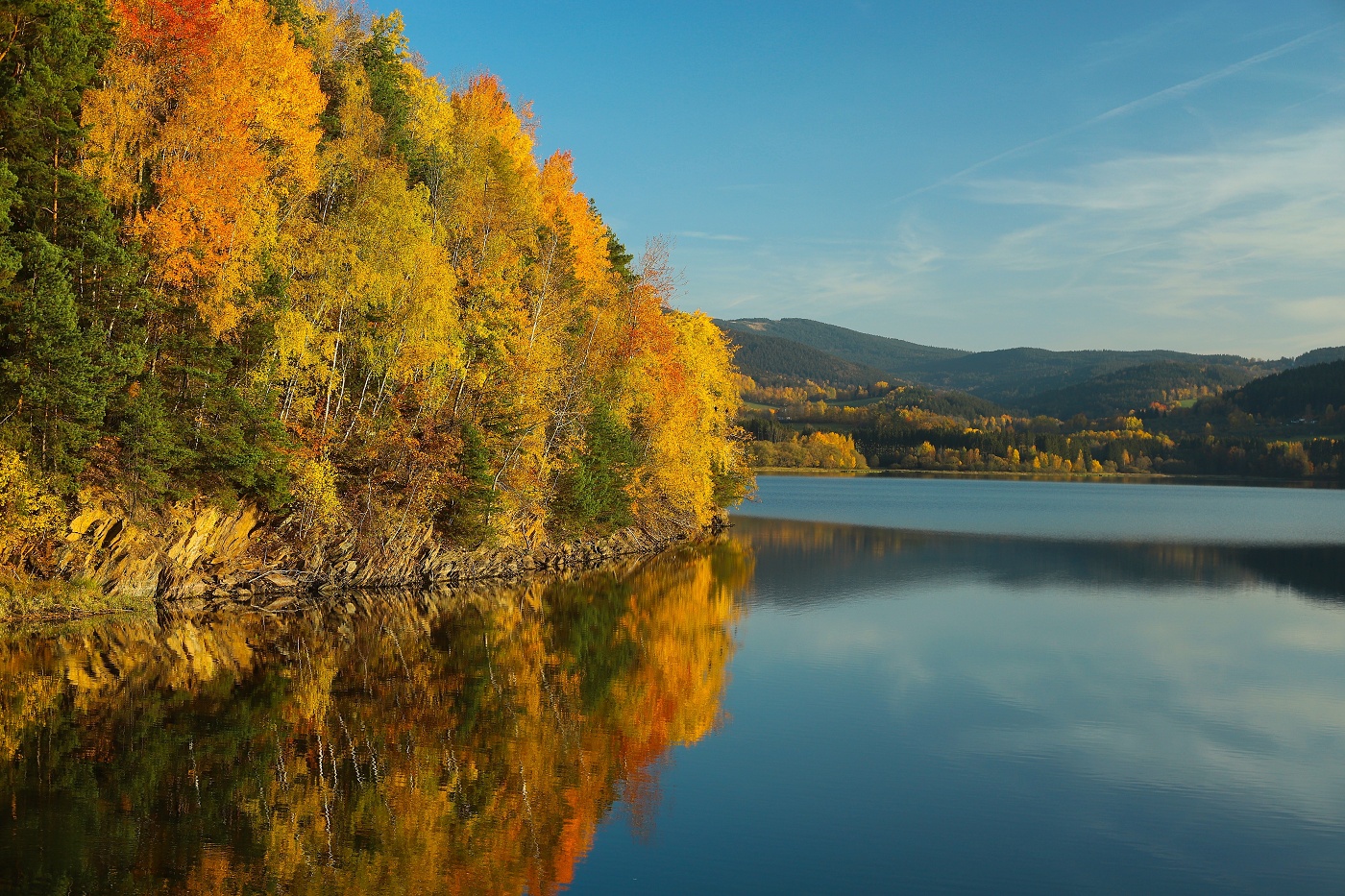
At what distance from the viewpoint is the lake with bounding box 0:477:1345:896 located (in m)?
12.5

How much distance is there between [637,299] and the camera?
160 feet

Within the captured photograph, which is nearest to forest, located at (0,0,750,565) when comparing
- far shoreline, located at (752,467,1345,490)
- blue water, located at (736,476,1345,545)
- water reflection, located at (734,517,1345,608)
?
water reflection, located at (734,517,1345,608)

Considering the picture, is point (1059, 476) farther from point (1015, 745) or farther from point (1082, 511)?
point (1015, 745)

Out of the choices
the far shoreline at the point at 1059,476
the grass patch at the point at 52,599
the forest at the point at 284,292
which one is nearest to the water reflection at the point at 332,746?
the grass patch at the point at 52,599

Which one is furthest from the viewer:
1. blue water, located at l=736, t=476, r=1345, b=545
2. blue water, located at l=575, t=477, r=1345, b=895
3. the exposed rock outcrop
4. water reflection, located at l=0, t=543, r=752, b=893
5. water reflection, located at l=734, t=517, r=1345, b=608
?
blue water, located at l=736, t=476, r=1345, b=545

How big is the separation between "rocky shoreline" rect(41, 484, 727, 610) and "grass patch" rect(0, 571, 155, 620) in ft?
0.81

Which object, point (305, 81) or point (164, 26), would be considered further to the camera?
point (305, 81)

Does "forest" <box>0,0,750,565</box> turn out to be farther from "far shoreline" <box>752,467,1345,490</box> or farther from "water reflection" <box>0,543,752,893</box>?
"far shoreline" <box>752,467,1345,490</box>

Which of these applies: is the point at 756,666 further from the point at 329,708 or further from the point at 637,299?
Result: the point at 637,299

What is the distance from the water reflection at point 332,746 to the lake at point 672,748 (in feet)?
0.24

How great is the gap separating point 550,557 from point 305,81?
22893mm

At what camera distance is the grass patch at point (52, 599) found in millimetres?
24078

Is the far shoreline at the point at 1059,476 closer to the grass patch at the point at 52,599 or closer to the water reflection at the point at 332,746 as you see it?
the water reflection at the point at 332,746

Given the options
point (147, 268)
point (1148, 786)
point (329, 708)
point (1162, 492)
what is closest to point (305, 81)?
point (147, 268)
